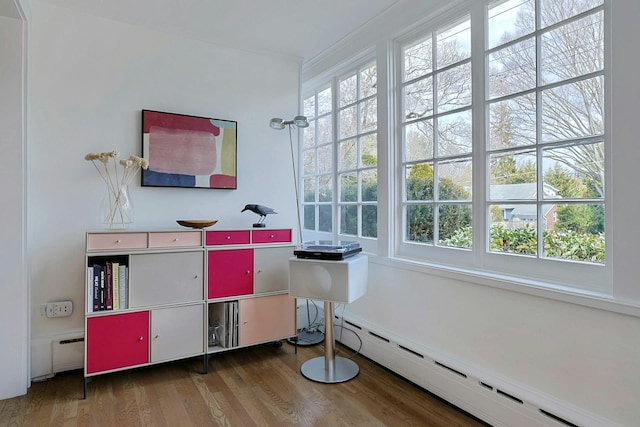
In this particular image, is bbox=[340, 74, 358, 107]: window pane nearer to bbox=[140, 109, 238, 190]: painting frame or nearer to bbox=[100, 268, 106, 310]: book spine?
bbox=[140, 109, 238, 190]: painting frame

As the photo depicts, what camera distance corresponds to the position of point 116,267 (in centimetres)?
229

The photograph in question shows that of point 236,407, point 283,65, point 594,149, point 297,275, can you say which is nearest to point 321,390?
point 236,407

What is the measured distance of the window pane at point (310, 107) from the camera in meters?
3.62

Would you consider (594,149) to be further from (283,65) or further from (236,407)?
(283,65)

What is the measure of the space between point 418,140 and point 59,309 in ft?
8.70

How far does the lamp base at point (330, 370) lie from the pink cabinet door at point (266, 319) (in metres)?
0.32

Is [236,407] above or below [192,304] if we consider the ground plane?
below

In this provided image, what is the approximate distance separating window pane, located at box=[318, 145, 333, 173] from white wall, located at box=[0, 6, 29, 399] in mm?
2197

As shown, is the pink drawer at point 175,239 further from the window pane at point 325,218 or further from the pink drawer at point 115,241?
the window pane at point 325,218

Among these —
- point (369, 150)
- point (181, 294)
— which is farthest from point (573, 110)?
point (181, 294)

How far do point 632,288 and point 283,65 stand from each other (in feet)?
9.70

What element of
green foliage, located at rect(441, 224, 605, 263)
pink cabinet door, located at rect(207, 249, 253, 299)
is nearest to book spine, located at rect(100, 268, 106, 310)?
pink cabinet door, located at rect(207, 249, 253, 299)

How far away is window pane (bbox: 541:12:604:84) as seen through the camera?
1.59 m

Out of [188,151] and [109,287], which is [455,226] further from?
[109,287]
